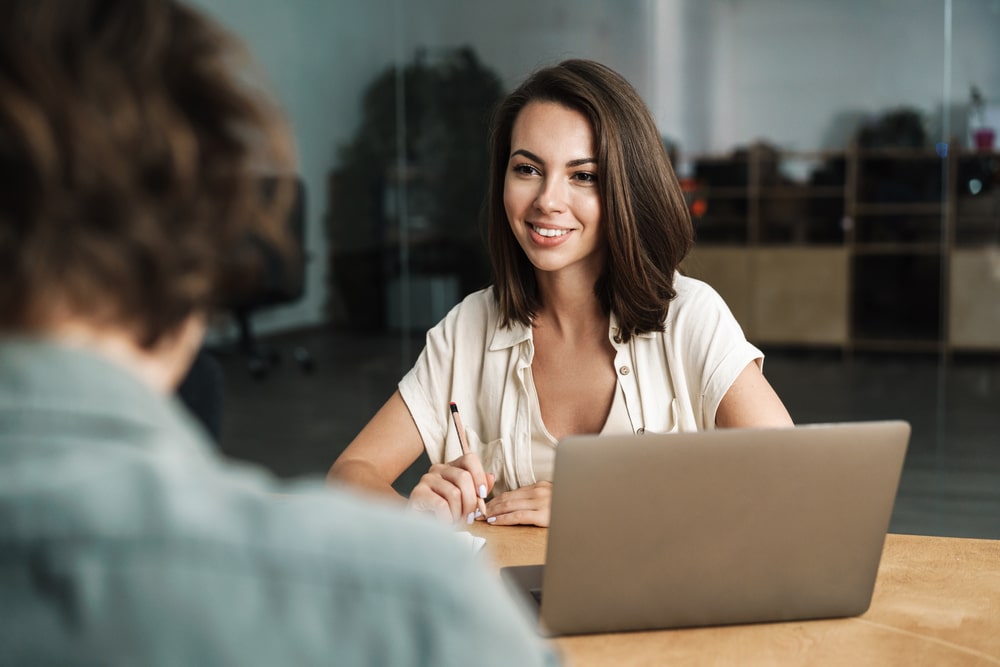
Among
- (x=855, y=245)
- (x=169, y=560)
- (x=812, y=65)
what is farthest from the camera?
(x=855, y=245)

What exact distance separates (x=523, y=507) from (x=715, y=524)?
21.8 inches

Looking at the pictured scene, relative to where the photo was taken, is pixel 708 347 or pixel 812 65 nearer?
pixel 708 347

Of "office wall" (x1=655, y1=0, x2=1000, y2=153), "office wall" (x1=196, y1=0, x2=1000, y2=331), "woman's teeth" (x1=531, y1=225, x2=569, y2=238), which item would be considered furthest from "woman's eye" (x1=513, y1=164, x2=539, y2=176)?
"office wall" (x1=655, y1=0, x2=1000, y2=153)

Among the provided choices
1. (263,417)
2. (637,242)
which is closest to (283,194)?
(637,242)

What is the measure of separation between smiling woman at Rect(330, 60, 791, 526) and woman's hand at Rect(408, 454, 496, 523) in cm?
37

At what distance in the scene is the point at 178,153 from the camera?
508mm

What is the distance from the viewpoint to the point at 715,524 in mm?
1061

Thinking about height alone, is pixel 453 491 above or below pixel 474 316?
below

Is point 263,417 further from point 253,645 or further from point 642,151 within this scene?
point 253,645

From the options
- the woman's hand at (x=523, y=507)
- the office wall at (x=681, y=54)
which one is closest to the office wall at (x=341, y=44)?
the office wall at (x=681, y=54)

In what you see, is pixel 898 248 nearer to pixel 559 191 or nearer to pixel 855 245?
pixel 855 245

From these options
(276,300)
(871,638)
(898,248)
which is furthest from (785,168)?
(871,638)

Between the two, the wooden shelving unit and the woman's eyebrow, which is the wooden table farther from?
the wooden shelving unit

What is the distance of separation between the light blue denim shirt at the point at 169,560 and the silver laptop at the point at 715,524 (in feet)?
1.73
